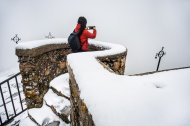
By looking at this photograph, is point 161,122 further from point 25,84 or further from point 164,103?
point 25,84

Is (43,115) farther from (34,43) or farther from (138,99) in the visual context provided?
(138,99)

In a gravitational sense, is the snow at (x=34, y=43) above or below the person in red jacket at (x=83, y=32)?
below

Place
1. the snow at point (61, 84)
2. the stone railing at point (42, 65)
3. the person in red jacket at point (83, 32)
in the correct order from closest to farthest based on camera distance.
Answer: the stone railing at point (42, 65), the person in red jacket at point (83, 32), the snow at point (61, 84)

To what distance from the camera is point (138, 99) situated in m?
1.24

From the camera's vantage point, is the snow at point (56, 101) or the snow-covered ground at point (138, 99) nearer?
the snow-covered ground at point (138, 99)

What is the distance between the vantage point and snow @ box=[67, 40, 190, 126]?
104 centimetres

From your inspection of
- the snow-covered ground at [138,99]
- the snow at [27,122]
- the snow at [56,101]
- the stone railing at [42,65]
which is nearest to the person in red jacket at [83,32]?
the stone railing at [42,65]

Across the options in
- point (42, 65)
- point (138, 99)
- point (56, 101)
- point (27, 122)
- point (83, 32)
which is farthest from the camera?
point (42, 65)

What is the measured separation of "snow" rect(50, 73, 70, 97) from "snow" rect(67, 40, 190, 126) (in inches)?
102

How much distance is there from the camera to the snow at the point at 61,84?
14.0ft

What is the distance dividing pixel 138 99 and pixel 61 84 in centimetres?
352

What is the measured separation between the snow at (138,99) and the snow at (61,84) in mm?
2590

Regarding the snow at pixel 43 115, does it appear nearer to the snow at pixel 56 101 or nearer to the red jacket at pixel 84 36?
the snow at pixel 56 101

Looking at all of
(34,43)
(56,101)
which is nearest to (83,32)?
(34,43)
